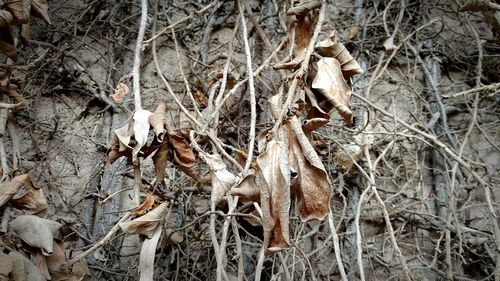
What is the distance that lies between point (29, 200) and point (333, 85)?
0.71m

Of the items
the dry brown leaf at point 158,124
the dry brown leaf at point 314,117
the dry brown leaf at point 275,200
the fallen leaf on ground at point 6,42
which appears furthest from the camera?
the fallen leaf on ground at point 6,42

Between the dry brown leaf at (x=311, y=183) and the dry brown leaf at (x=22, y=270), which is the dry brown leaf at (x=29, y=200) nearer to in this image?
the dry brown leaf at (x=22, y=270)

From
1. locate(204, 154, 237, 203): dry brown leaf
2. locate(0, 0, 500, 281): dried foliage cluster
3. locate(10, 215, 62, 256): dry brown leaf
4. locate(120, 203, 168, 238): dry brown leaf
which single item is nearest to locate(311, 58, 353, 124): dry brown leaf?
locate(0, 0, 500, 281): dried foliage cluster

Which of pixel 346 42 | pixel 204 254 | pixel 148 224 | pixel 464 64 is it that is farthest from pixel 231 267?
pixel 464 64

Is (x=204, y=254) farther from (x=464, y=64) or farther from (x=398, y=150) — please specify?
(x=464, y=64)

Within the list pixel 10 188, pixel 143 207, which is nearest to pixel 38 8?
pixel 10 188

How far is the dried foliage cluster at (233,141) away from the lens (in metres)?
1.04

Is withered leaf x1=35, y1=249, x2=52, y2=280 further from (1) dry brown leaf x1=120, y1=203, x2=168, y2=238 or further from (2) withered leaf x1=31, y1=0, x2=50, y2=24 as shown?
(2) withered leaf x1=31, y1=0, x2=50, y2=24

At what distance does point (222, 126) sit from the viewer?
5.29ft

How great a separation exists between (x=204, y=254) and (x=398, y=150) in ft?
2.81

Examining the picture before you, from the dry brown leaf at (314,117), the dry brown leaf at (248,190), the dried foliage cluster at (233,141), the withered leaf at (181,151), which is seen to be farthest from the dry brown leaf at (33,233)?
the dry brown leaf at (314,117)

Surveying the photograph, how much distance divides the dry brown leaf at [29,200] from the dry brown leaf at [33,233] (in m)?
0.06

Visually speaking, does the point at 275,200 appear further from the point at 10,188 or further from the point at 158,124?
the point at 10,188

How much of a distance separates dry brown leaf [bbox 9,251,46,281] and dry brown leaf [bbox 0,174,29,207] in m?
0.12
